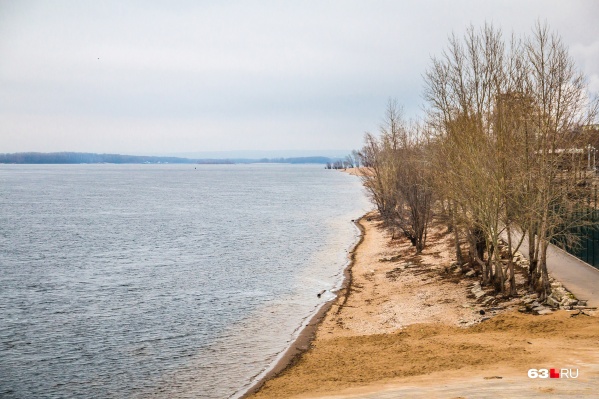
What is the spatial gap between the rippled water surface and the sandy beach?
72.9 inches

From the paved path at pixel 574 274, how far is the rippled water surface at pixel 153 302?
1140cm

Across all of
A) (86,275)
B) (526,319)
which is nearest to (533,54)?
(526,319)

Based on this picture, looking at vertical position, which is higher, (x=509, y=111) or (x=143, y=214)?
(x=509, y=111)

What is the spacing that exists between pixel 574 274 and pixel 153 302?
20.5 m

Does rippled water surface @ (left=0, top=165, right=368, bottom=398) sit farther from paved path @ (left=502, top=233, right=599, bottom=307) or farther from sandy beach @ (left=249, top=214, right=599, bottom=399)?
paved path @ (left=502, top=233, right=599, bottom=307)

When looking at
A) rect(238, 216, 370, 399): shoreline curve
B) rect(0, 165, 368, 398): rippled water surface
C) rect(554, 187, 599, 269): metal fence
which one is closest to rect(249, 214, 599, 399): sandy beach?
rect(238, 216, 370, 399): shoreline curve

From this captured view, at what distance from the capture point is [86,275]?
39.0 metres

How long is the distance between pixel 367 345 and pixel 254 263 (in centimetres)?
2230

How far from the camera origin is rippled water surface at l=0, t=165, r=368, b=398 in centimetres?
2084

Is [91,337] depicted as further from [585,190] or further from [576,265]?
[576,265]

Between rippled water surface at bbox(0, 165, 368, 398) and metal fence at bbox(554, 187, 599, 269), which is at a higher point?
metal fence at bbox(554, 187, 599, 269)

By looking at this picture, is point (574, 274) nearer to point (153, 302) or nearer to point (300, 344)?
point (300, 344)

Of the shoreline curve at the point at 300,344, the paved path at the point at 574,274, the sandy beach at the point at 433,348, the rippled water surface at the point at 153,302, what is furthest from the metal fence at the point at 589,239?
the rippled water surface at the point at 153,302

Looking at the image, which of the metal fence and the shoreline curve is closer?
the shoreline curve
